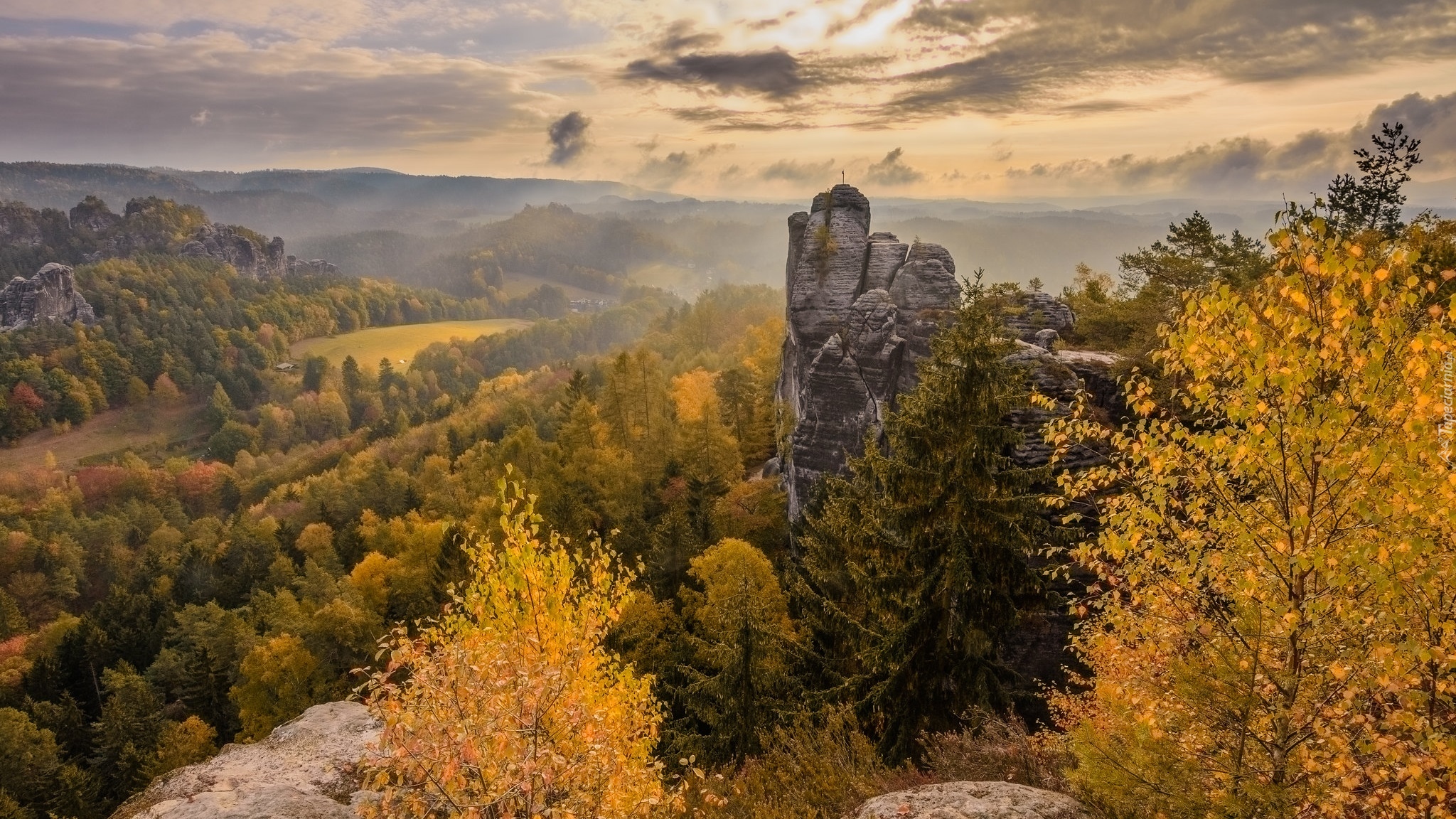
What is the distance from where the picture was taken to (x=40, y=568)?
285 feet

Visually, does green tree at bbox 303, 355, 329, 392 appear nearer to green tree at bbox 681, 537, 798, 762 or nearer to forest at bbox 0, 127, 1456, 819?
forest at bbox 0, 127, 1456, 819

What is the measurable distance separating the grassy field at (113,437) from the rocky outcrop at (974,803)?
193848 millimetres

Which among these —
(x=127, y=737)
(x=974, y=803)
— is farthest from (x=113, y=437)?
(x=974, y=803)

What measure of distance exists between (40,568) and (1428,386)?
407 feet

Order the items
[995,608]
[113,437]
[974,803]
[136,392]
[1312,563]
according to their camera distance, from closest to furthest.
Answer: [1312,563]
[974,803]
[995,608]
[113,437]
[136,392]

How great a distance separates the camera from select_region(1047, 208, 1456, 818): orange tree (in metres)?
6.77

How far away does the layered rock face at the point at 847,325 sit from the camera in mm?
37406

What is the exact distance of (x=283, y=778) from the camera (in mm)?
14984

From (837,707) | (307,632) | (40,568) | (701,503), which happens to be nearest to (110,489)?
(40,568)

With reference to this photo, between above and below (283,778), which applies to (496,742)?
above

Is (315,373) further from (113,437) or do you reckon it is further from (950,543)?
(950,543)

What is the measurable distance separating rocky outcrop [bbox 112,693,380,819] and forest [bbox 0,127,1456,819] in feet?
5.01

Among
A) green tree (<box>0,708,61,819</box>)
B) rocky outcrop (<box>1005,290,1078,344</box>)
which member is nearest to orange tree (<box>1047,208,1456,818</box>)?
rocky outcrop (<box>1005,290,1078,344</box>)

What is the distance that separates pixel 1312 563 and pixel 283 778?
60.9 feet
